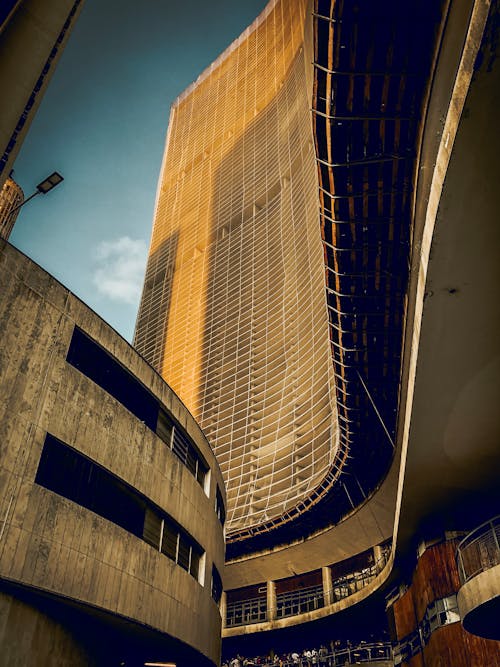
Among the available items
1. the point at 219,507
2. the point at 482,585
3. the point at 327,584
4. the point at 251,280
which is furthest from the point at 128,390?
the point at 251,280

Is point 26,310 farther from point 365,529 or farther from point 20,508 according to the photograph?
point 365,529

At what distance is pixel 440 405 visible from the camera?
11.8 metres

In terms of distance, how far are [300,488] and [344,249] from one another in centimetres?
2073

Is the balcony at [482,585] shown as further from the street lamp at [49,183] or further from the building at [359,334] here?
the street lamp at [49,183]

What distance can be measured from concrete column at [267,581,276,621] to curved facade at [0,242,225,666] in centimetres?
1486

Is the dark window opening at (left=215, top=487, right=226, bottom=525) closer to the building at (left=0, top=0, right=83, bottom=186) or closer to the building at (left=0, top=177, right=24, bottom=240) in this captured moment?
the building at (left=0, top=0, right=83, bottom=186)

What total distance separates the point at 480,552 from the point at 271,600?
2044cm

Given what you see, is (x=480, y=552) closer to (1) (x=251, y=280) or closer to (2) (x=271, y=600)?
(2) (x=271, y=600)

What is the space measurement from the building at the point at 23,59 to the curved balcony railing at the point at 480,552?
15.6 metres

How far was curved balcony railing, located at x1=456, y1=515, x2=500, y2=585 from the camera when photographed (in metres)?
11.4

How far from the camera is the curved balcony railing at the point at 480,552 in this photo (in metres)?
11.4

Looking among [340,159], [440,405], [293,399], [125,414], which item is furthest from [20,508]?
[293,399]

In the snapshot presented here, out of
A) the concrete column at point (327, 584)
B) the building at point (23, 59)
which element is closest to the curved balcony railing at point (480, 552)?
the building at point (23, 59)

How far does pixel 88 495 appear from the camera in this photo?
11.4 m
